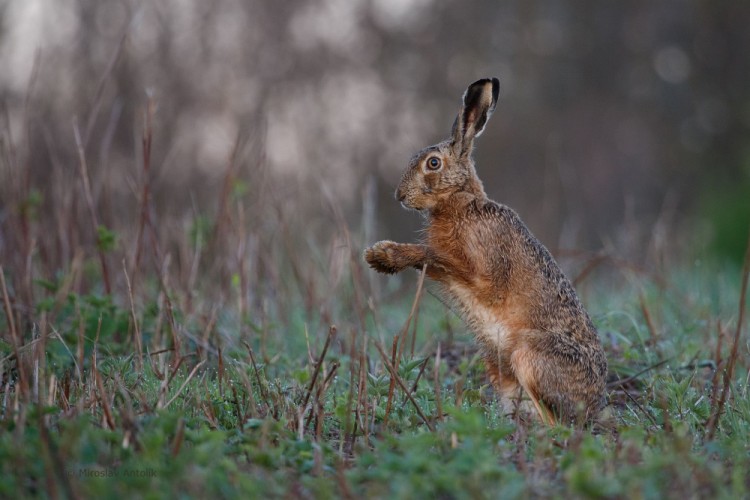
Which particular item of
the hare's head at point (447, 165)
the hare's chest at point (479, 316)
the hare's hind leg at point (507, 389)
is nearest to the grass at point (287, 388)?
the hare's hind leg at point (507, 389)

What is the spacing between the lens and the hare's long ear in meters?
4.75

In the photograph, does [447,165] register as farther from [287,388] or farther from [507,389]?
[287,388]

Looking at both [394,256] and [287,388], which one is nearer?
[287,388]

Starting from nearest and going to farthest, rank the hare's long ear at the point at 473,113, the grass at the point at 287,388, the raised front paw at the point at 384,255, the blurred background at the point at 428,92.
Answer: the grass at the point at 287,388 < the raised front paw at the point at 384,255 < the hare's long ear at the point at 473,113 < the blurred background at the point at 428,92

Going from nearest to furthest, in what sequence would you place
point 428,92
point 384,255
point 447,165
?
point 384,255, point 447,165, point 428,92

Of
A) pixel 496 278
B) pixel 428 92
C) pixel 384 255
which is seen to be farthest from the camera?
pixel 428 92

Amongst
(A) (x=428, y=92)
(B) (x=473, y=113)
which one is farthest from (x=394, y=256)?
(A) (x=428, y=92)

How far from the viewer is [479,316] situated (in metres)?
4.65

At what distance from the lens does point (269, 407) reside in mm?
3943

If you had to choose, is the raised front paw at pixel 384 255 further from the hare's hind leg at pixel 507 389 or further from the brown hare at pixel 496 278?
the hare's hind leg at pixel 507 389

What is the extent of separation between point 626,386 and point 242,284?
263cm

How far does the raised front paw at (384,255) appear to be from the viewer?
450 centimetres

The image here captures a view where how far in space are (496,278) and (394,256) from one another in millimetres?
570

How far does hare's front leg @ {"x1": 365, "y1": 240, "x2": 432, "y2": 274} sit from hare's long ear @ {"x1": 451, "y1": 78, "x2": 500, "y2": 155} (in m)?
0.70
